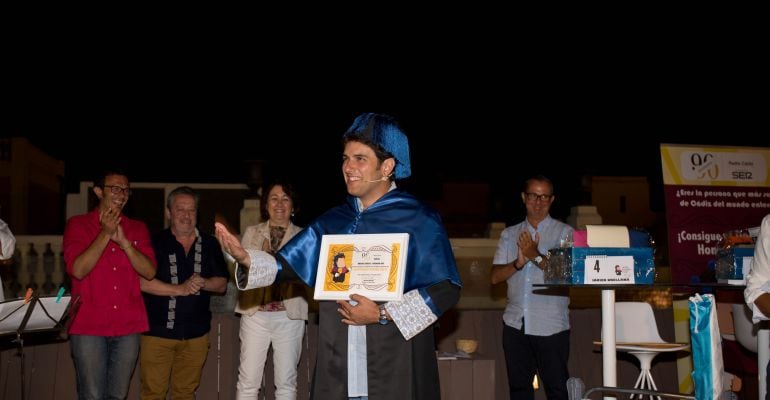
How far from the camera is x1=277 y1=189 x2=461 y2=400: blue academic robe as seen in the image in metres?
2.89

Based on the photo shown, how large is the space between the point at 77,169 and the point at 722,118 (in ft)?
40.9

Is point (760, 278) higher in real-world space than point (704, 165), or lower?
lower

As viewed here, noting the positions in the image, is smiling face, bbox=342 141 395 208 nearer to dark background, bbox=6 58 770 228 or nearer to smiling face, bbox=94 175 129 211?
smiling face, bbox=94 175 129 211

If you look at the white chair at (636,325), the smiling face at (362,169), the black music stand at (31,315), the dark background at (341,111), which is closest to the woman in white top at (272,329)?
the black music stand at (31,315)

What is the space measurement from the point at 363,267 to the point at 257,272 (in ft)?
1.39

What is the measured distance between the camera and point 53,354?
5781mm

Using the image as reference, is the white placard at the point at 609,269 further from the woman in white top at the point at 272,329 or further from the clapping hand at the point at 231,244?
the woman in white top at the point at 272,329

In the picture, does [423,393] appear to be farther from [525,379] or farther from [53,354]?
[53,354]

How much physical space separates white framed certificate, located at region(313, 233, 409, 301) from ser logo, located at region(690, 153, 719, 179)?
405 centimetres

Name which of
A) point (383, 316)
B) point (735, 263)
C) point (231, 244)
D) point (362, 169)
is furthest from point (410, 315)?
point (735, 263)

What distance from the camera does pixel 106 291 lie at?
4777 millimetres

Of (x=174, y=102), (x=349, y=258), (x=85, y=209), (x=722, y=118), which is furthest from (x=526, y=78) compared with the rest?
(x=349, y=258)

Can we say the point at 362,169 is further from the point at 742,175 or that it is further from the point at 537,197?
the point at 742,175

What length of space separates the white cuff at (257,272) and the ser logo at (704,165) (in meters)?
4.19
